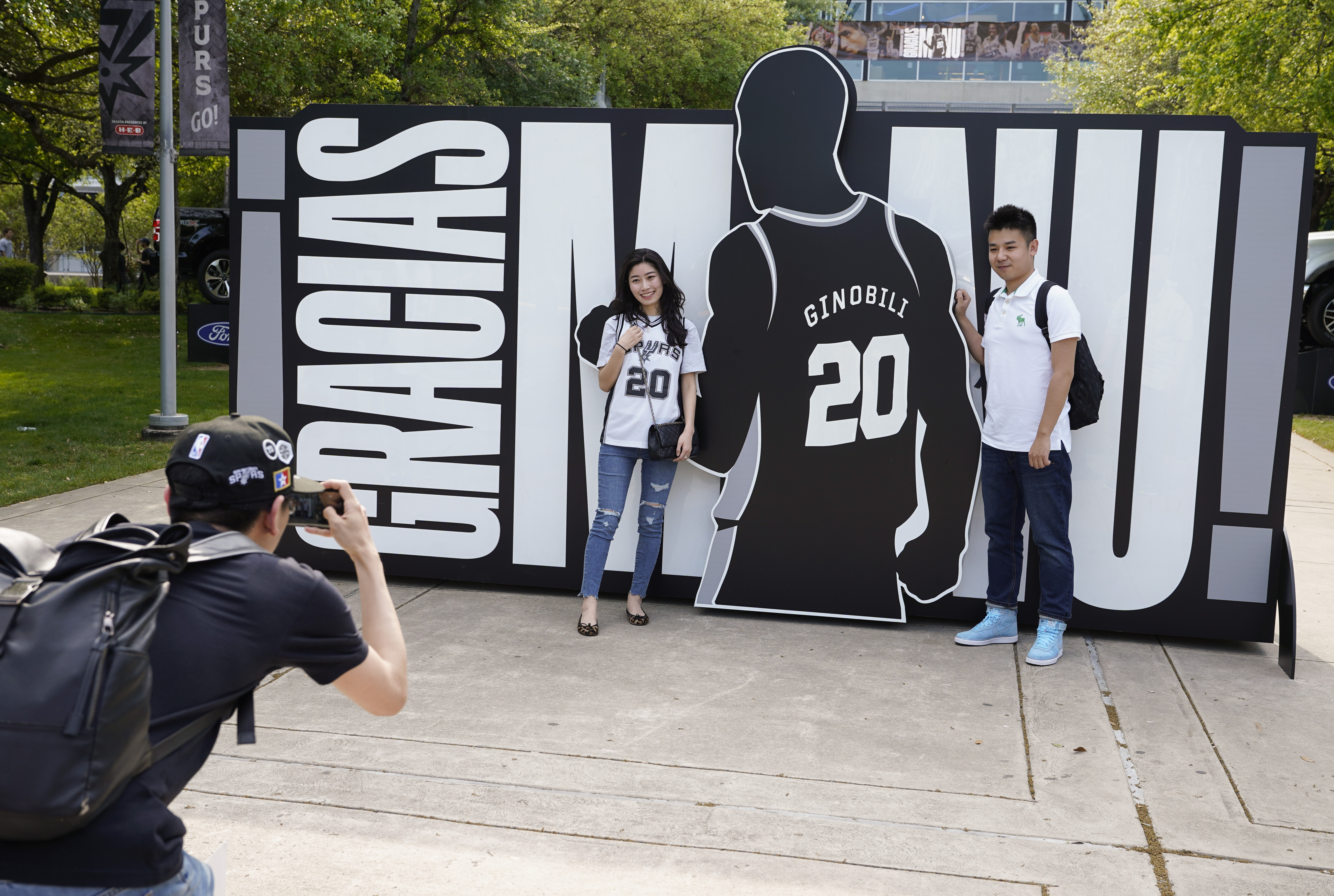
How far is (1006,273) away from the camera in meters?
4.97

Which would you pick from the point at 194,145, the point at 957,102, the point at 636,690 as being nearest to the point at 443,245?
the point at 636,690

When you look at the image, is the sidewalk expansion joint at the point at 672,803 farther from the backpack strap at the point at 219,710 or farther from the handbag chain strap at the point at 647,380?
the handbag chain strap at the point at 647,380

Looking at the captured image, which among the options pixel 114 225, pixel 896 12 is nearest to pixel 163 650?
pixel 114 225

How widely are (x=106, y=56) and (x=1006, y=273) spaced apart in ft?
30.3

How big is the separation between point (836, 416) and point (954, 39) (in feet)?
157

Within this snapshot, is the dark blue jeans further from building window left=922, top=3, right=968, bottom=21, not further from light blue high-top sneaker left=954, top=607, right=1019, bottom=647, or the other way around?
building window left=922, top=3, right=968, bottom=21

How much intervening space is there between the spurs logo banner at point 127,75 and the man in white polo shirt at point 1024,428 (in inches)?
336

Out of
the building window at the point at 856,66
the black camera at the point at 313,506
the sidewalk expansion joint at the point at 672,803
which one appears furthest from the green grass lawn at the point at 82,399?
the building window at the point at 856,66

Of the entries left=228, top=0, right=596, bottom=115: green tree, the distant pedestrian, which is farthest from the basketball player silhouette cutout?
Result: the distant pedestrian

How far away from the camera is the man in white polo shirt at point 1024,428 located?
4.90 meters

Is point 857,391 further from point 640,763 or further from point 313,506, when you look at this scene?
point 313,506

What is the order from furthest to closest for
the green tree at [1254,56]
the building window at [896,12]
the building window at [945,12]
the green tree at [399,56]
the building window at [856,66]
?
the building window at [856,66], the building window at [896,12], the building window at [945,12], the green tree at [399,56], the green tree at [1254,56]

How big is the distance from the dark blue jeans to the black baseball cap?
382 centimetres

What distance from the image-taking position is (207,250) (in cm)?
1720
